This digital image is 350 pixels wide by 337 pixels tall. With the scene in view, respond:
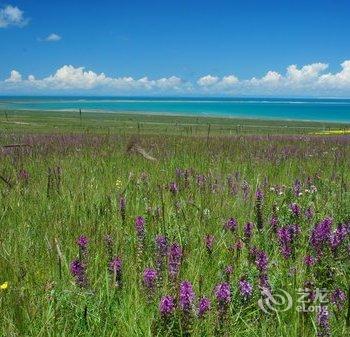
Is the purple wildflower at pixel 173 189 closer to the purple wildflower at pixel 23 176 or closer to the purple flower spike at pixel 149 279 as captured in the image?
the purple wildflower at pixel 23 176

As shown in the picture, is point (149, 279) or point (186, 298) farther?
point (149, 279)

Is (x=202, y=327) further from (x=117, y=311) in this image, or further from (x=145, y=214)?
(x=145, y=214)

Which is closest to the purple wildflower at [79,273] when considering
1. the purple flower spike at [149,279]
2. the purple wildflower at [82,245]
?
the purple wildflower at [82,245]

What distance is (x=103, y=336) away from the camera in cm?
214

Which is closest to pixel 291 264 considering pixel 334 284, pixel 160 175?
pixel 334 284

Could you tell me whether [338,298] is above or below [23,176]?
above

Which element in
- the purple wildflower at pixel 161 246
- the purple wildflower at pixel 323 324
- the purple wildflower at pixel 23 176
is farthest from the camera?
the purple wildflower at pixel 23 176

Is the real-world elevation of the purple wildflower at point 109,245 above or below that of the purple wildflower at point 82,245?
below

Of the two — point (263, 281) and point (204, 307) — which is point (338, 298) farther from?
point (204, 307)

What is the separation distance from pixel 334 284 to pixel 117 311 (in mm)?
1237

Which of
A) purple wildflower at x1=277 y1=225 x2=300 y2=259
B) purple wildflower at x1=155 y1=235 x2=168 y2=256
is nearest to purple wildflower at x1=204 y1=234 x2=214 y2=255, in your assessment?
purple wildflower at x1=155 y1=235 x2=168 y2=256

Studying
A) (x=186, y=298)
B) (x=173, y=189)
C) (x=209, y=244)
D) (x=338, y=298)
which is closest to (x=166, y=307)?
(x=186, y=298)

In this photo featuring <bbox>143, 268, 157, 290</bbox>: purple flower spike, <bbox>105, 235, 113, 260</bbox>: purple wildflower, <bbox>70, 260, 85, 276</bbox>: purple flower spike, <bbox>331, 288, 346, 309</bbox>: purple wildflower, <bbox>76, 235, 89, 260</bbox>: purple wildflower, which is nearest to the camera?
<bbox>331, 288, 346, 309</bbox>: purple wildflower

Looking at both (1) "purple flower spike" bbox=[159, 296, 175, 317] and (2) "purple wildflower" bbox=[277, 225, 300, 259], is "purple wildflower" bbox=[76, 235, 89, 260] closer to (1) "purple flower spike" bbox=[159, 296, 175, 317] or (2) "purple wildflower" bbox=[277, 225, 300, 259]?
(1) "purple flower spike" bbox=[159, 296, 175, 317]
